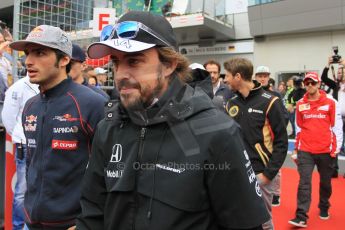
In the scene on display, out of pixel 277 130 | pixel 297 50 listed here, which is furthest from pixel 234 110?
pixel 297 50

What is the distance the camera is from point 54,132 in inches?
94.7

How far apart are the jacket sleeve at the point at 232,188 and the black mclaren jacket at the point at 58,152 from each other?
123cm

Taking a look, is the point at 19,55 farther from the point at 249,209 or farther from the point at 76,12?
the point at 249,209

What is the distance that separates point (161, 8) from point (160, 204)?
16350mm

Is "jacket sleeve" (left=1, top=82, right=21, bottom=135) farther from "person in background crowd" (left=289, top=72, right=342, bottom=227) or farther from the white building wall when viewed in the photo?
the white building wall

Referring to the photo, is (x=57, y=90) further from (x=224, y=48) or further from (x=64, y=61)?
(x=224, y=48)

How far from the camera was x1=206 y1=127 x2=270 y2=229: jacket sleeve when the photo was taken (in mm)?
1402

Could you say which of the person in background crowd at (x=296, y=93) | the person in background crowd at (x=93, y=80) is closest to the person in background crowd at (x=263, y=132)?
the person in background crowd at (x=93, y=80)

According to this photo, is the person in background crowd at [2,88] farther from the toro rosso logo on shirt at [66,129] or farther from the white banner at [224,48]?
the white banner at [224,48]

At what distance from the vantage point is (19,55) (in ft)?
17.5

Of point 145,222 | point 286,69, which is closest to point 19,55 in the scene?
point 145,222

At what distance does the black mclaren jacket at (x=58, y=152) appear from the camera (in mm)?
2334

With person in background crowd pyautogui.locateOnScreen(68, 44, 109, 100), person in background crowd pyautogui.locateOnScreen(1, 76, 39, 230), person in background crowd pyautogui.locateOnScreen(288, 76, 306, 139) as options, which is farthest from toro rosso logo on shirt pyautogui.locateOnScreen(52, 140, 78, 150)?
person in background crowd pyautogui.locateOnScreen(288, 76, 306, 139)

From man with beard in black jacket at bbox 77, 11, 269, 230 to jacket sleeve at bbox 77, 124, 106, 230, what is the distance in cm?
7
